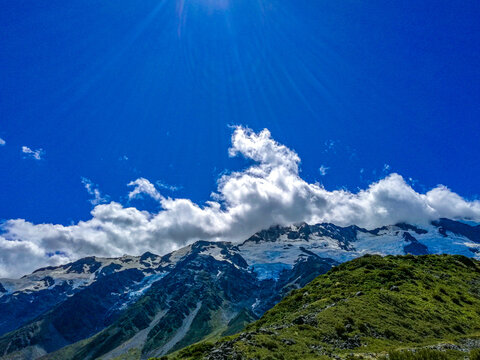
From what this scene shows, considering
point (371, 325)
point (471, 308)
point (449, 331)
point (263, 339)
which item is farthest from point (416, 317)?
point (263, 339)

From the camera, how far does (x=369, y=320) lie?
35.8 meters

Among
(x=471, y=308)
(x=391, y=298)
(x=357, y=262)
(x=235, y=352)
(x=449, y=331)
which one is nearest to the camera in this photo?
(x=235, y=352)

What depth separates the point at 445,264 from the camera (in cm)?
7312

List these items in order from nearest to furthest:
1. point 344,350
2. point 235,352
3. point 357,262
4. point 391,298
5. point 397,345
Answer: point 235,352
point 344,350
point 397,345
point 391,298
point 357,262

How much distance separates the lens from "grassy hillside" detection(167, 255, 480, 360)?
27.1 m

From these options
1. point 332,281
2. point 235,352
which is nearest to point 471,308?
point 332,281

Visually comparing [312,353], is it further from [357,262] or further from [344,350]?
[357,262]

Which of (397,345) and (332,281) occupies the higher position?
(332,281)

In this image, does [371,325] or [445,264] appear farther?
[445,264]

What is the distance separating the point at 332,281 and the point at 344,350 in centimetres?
2839

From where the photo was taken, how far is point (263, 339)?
28.0m

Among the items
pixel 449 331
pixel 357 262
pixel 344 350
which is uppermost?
pixel 357 262

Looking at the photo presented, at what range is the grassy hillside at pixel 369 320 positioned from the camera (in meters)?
27.1

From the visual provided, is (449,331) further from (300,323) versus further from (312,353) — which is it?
(312,353)
